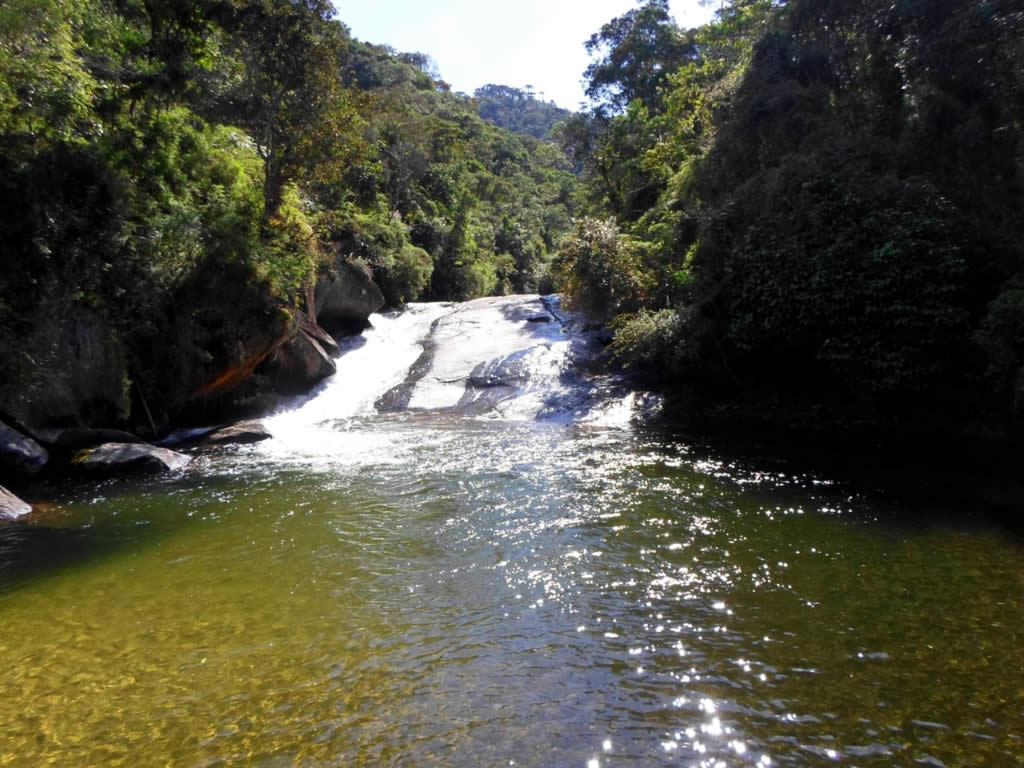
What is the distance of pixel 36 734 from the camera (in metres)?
4.17

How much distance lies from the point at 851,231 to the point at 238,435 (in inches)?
496

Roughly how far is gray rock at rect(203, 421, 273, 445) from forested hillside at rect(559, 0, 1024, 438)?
28.1 feet

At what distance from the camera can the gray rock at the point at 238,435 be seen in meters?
12.9

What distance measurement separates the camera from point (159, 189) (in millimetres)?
13969

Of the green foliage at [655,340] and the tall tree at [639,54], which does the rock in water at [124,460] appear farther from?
the tall tree at [639,54]

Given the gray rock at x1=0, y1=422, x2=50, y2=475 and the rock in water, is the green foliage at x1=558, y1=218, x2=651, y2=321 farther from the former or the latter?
the gray rock at x1=0, y1=422, x2=50, y2=475

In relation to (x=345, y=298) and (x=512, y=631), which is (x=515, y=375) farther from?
(x=512, y=631)

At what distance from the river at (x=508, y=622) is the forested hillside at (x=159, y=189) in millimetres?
3215

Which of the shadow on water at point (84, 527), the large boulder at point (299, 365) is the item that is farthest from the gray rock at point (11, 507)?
the large boulder at point (299, 365)

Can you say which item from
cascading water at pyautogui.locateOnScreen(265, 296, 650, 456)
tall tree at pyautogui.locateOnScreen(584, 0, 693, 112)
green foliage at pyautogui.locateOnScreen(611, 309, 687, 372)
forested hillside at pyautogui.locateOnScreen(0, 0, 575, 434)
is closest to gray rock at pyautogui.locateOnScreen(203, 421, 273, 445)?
cascading water at pyautogui.locateOnScreen(265, 296, 650, 456)

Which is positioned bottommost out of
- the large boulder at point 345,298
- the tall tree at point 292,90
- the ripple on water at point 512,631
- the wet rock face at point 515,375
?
the ripple on water at point 512,631

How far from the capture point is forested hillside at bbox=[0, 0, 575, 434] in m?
10.4

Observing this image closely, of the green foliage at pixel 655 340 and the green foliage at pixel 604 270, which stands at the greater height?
the green foliage at pixel 604 270

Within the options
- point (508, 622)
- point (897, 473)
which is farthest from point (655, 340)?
point (508, 622)
